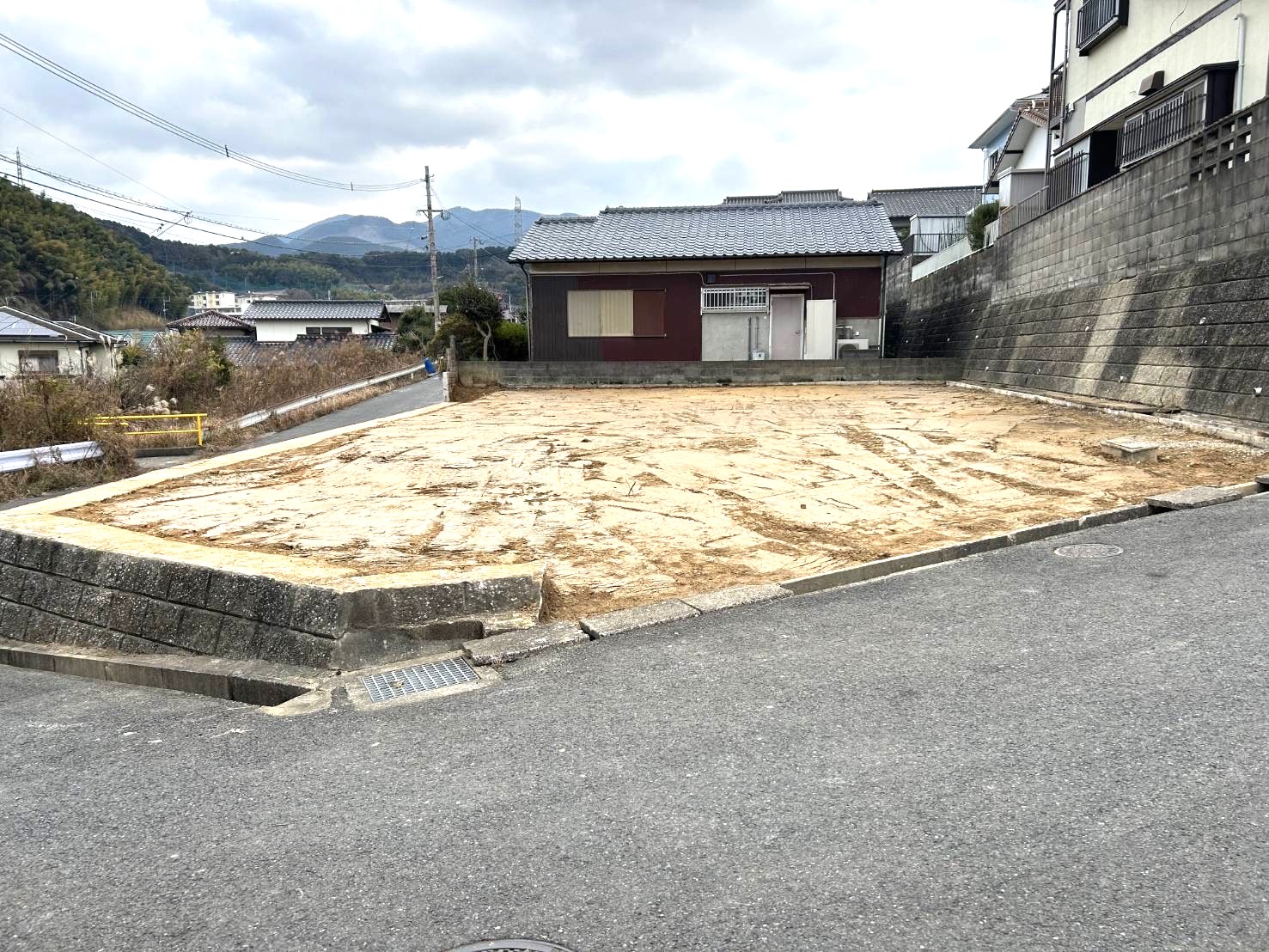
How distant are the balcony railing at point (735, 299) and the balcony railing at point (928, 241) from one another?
27.8 ft

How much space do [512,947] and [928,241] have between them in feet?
92.8

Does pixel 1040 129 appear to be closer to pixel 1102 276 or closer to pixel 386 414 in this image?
pixel 1102 276

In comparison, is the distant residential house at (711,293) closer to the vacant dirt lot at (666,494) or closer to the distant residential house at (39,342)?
the vacant dirt lot at (666,494)

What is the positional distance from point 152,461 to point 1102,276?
15.4 metres

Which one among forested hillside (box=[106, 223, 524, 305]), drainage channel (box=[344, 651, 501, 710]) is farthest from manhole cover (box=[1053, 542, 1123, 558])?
forested hillside (box=[106, 223, 524, 305])

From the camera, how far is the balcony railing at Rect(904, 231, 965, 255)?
1027 inches

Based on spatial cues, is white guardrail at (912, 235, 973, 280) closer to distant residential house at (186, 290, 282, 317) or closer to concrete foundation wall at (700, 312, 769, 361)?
concrete foundation wall at (700, 312, 769, 361)

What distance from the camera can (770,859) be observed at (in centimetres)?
217

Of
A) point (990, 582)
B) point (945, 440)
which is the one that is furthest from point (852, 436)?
point (990, 582)

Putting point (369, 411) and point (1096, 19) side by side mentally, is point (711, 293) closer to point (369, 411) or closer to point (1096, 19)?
point (369, 411)

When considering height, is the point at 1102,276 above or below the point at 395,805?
above

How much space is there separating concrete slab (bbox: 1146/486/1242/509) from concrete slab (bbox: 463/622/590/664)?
4.51 meters

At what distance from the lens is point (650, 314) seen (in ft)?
67.6

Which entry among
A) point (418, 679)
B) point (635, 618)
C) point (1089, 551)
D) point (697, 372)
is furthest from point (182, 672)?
point (697, 372)
